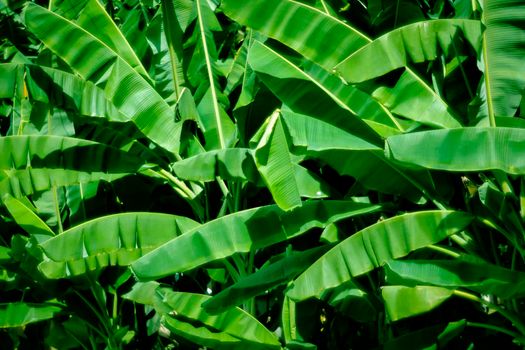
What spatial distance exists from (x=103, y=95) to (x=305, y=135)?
4.59ft

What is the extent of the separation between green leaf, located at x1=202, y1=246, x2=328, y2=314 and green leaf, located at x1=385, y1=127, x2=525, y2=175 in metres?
0.78

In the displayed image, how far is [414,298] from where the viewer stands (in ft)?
9.49

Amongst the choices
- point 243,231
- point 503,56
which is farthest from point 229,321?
point 503,56

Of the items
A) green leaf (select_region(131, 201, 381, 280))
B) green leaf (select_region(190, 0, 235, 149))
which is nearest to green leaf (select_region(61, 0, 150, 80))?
green leaf (select_region(190, 0, 235, 149))

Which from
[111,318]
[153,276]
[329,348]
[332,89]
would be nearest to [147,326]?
[111,318]

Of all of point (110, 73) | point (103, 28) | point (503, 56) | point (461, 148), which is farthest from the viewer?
point (103, 28)

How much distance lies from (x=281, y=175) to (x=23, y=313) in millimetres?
2134

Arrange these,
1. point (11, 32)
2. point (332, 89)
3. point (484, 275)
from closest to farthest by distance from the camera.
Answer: point (484, 275)
point (332, 89)
point (11, 32)

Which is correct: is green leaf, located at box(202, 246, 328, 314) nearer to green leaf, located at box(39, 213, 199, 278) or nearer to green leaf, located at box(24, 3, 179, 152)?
green leaf, located at box(39, 213, 199, 278)

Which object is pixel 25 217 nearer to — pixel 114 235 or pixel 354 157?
pixel 114 235

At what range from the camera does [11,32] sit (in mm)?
5883

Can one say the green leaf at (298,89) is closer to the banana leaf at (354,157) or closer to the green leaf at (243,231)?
the banana leaf at (354,157)

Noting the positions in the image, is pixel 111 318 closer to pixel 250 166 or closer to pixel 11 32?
pixel 250 166

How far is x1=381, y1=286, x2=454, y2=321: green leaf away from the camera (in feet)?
9.51
